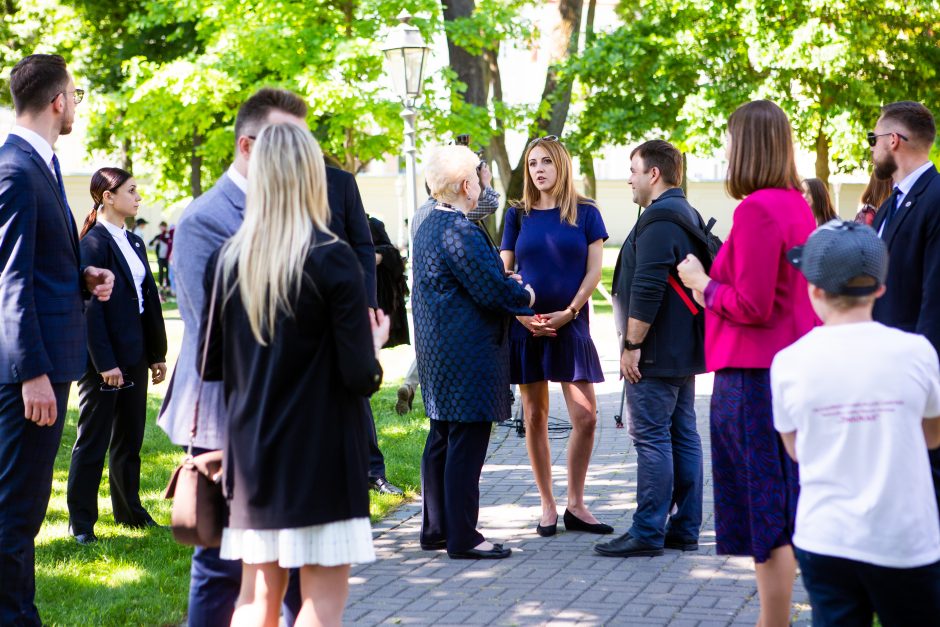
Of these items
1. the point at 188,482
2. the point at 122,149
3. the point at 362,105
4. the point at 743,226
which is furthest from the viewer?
the point at 122,149

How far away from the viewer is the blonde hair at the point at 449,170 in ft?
19.2

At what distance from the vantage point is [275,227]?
131 inches

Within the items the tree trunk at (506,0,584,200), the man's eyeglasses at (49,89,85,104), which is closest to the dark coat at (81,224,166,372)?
the man's eyeglasses at (49,89,85,104)

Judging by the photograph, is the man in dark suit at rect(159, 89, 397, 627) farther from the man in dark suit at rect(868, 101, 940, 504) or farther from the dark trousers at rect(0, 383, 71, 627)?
the man in dark suit at rect(868, 101, 940, 504)

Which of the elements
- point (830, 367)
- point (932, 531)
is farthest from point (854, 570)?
point (830, 367)

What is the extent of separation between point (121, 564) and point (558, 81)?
53.0 feet

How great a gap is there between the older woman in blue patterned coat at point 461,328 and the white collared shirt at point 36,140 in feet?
6.50

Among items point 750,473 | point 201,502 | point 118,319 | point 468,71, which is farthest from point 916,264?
point 468,71

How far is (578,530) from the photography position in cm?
668

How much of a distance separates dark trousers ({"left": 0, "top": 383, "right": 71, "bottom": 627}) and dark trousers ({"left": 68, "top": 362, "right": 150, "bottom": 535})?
Result: 6.24 ft

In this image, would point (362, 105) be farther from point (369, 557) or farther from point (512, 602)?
point (369, 557)

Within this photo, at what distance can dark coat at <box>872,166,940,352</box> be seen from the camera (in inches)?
182

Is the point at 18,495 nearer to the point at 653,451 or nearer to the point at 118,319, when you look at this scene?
the point at 118,319

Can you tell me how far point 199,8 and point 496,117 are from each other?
5483 millimetres
